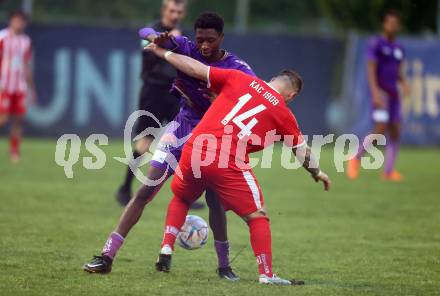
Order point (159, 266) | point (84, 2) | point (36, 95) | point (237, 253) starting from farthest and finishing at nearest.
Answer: point (84, 2) → point (36, 95) → point (237, 253) → point (159, 266)

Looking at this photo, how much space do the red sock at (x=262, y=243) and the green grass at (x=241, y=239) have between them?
0.15m

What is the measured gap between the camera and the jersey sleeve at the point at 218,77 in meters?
6.84

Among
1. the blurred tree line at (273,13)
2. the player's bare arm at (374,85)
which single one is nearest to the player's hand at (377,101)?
the player's bare arm at (374,85)

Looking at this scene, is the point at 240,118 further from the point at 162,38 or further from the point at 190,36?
the point at 190,36

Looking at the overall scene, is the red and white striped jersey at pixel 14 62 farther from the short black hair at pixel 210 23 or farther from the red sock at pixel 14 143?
the short black hair at pixel 210 23

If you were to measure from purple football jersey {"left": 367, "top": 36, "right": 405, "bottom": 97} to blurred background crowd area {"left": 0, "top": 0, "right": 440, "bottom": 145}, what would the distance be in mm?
5230

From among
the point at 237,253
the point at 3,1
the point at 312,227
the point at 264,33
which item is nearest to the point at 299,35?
the point at 264,33

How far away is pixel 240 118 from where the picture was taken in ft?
22.5

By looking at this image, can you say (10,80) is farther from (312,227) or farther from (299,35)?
(312,227)

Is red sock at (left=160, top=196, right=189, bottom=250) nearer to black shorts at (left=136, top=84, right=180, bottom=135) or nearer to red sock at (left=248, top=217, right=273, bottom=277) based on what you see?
red sock at (left=248, top=217, right=273, bottom=277)

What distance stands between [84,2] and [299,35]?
15.7 ft

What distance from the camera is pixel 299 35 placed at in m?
21.2

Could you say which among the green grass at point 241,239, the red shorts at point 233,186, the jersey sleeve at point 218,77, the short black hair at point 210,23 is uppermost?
the short black hair at point 210,23

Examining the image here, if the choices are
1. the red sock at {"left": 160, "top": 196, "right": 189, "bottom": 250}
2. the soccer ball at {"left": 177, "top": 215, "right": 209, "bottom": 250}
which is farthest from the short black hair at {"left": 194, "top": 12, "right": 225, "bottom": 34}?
the soccer ball at {"left": 177, "top": 215, "right": 209, "bottom": 250}
